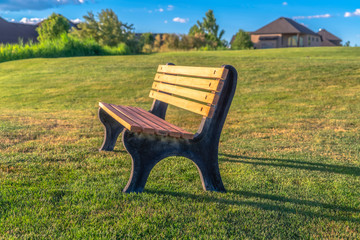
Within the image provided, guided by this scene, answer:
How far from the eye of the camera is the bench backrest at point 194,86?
3111 millimetres

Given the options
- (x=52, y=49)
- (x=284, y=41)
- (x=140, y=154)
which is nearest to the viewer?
(x=140, y=154)

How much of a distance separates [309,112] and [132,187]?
18.9ft

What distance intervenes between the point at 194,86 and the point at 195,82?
0.05m

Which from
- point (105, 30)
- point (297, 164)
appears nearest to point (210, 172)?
point (297, 164)

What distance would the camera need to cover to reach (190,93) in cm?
366

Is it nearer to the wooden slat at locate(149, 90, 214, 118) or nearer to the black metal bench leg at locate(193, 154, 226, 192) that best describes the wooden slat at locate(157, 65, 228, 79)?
the wooden slat at locate(149, 90, 214, 118)

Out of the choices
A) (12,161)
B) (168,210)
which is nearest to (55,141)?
(12,161)

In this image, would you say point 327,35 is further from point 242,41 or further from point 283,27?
point 242,41

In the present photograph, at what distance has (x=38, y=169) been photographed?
3781 millimetres

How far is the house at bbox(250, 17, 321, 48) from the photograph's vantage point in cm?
5644

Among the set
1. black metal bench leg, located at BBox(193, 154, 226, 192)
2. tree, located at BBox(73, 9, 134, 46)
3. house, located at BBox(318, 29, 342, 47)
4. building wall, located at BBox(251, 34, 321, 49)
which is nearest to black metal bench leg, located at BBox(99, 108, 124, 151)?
black metal bench leg, located at BBox(193, 154, 226, 192)

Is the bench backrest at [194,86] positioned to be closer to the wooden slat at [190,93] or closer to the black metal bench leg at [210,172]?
the wooden slat at [190,93]

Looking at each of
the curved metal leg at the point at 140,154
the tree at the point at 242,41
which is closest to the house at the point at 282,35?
the tree at the point at 242,41

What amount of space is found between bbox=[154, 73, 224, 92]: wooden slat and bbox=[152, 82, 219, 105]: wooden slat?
2.2 inches
